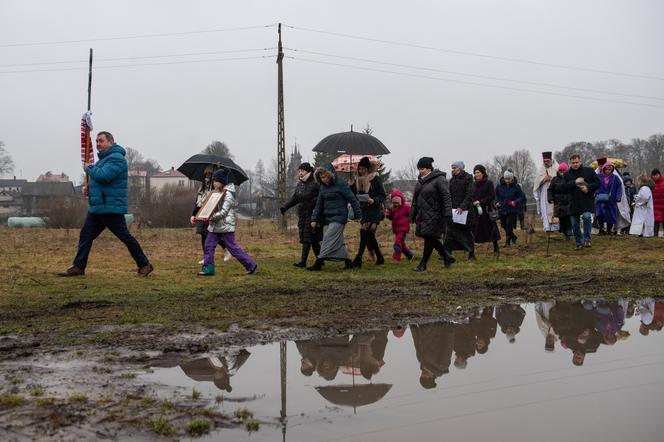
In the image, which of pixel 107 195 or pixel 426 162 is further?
pixel 426 162

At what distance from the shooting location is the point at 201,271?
38.5ft

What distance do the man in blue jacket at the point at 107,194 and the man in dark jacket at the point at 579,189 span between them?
29.2ft

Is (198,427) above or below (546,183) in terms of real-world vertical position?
below

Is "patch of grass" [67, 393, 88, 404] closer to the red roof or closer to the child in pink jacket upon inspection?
the child in pink jacket

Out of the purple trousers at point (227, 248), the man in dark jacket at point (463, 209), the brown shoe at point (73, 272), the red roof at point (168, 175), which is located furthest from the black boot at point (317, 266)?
the red roof at point (168, 175)

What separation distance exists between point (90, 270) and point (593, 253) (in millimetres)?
9628

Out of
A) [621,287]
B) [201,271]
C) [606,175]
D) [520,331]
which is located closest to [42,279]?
[201,271]

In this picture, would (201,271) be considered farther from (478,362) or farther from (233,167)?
(478,362)

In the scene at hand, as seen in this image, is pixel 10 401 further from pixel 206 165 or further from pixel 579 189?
pixel 579 189

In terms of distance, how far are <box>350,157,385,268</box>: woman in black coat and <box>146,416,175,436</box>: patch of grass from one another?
896 centimetres

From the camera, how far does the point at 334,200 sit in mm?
12305

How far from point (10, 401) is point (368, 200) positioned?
901cm

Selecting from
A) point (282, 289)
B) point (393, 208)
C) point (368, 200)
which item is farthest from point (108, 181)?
point (393, 208)

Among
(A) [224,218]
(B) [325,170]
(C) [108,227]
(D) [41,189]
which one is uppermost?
(D) [41,189]
